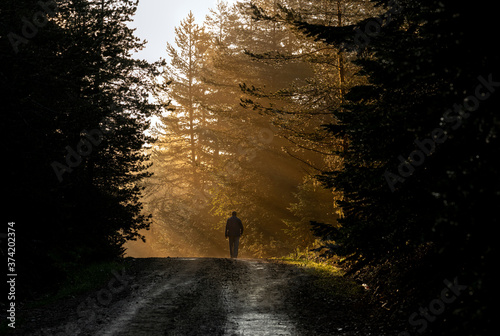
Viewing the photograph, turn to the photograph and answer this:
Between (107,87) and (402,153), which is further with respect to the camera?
(107,87)

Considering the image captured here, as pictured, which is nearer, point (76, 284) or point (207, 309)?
point (207, 309)

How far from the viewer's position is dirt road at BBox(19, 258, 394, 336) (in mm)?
7727

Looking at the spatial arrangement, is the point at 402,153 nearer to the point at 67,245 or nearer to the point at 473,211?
the point at 473,211

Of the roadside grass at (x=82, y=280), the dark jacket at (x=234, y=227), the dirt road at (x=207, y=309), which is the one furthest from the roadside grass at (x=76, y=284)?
the dark jacket at (x=234, y=227)

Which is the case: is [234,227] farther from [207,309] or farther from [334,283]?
[207,309]

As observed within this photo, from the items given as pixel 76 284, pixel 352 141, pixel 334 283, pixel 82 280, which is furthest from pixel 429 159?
pixel 82 280

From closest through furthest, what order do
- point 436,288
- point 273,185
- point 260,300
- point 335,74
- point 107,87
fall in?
1. point 436,288
2. point 260,300
3. point 335,74
4. point 107,87
5. point 273,185

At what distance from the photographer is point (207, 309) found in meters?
9.19

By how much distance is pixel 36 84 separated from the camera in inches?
410

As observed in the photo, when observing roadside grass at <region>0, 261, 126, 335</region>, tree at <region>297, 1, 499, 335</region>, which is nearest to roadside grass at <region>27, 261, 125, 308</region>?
roadside grass at <region>0, 261, 126, 335</region>

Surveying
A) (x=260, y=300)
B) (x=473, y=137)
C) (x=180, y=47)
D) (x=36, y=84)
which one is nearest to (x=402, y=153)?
(x=473, y=137)

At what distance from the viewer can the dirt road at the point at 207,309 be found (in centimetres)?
773

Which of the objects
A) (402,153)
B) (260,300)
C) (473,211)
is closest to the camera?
(473,211)

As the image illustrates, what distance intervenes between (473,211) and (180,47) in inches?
1854
